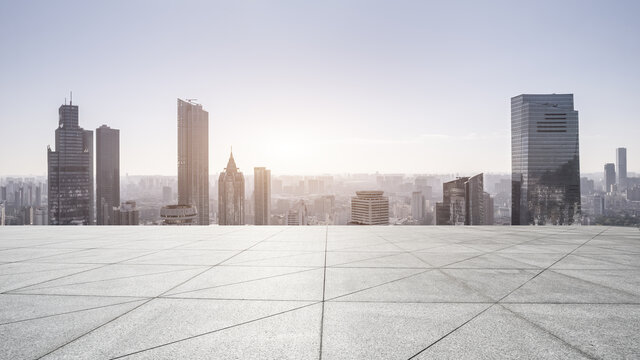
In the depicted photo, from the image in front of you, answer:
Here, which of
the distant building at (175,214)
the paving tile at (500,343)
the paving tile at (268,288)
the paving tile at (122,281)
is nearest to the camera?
the paving tile at (500,343)

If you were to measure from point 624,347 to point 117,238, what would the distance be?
14576 mm

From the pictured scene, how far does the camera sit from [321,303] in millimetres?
5016

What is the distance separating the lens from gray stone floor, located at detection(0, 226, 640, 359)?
→ 3.64 meters

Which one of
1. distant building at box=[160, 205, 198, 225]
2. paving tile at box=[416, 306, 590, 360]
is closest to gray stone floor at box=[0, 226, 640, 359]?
paving tile at box=[416, 306, 590, 360]

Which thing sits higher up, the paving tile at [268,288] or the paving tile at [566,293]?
the paving tile at [268,288]

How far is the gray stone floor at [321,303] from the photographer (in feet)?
12.0

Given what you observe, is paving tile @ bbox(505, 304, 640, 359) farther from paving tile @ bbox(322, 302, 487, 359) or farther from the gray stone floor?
paving tile @ bbox(322, 302, 487, 359)

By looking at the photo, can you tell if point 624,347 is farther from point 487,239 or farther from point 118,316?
point 487,239

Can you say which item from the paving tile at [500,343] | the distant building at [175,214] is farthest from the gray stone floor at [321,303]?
the distant building at [175,214]

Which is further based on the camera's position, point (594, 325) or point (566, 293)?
point (566, 293)

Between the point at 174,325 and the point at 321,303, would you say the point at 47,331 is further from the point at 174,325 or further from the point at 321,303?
the point at 321,303

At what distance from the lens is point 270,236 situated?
1273 centimetres

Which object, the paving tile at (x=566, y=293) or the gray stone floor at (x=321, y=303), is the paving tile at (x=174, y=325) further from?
the paving tile at (x=566, y=293)

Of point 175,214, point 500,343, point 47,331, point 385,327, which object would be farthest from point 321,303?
point 175,214
